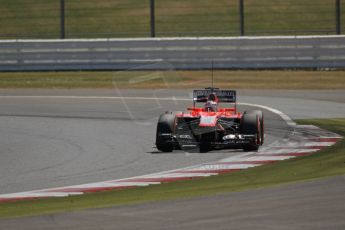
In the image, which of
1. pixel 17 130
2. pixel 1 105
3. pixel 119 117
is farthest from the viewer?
pixel 1 105

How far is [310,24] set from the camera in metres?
37.2

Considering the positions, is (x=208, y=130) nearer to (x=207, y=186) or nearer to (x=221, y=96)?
(x=221, y=96)

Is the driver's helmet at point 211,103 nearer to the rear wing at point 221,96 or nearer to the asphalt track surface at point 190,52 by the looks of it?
the rear wing at point 221,96

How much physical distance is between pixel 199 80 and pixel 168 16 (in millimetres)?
9288

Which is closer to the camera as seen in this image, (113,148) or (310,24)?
(113,148)

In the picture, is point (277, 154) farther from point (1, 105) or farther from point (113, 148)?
point (1, 105)

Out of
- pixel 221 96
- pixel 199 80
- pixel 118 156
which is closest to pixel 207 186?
pixel 118 156

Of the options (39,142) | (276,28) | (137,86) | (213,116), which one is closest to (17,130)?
(39,142)

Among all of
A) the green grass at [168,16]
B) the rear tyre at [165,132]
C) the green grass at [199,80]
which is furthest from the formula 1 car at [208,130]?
the green grass at [168,16]

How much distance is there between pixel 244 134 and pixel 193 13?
23075 mm

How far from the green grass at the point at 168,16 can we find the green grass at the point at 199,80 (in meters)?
4.91

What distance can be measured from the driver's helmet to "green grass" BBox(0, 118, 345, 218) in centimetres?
182

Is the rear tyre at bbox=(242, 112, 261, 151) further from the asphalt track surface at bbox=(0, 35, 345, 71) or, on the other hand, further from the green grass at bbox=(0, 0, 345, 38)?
the green grass at bbox=(0, 0, 345, 38)

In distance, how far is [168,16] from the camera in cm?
3772
